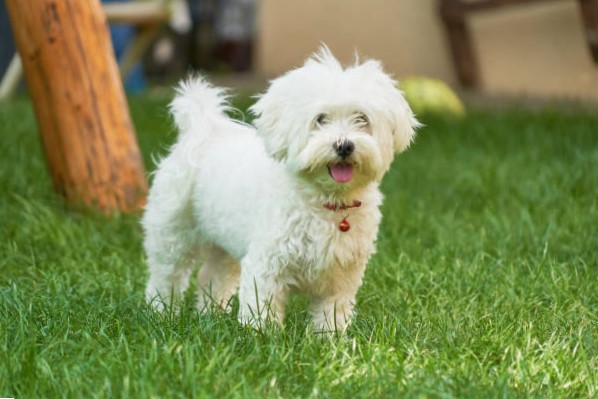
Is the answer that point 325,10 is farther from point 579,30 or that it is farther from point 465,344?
point 465,344

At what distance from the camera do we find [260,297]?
4027 mm

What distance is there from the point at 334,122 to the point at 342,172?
0.16m

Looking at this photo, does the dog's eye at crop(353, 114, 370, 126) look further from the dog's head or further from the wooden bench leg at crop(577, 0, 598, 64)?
the wooden bench leg at crop(577, 0, 598, 64)

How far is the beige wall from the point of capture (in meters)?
11.1

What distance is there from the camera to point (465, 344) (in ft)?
12.6

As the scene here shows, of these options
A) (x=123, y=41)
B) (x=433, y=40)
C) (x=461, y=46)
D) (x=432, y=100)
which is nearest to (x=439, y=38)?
(x=433, y=40)

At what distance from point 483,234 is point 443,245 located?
27 cm

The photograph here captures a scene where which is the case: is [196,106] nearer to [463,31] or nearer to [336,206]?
[336,206]

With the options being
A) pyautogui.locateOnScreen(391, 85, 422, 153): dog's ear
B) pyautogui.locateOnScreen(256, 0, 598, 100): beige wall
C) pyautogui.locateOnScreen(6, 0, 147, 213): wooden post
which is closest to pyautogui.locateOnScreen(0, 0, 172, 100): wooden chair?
pyautogui.locateOnScreen(256, 0, 598, 100): beige wall

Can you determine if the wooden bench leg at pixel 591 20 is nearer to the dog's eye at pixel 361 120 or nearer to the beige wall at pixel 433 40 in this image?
the beige wall at pixel 433 40

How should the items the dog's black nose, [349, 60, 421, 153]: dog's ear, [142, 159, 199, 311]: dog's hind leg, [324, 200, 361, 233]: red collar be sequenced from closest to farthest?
the dog's black nose → [349, 60, 421, 153]: dog's ear → [324, 200, 361, 233]: red collar → [142, 159, 199, 311]: dog's hind leg

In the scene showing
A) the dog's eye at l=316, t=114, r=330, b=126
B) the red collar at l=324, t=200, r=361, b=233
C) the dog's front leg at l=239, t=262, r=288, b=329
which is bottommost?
the dog's front leg at l=239, t=262, r=288, b=329

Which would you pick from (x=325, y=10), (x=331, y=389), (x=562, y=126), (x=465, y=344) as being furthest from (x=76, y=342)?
(x=325, y=10)

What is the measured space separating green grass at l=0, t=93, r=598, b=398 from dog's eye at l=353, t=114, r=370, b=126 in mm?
643
